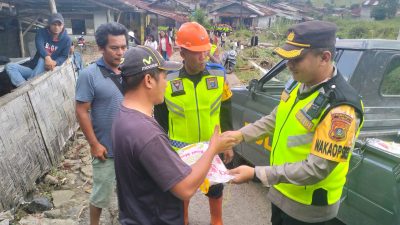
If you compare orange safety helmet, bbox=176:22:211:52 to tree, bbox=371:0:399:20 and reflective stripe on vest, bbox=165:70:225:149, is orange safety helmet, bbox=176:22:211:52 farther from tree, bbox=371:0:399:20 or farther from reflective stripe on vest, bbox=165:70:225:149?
tree, bbox=371:0:399:20

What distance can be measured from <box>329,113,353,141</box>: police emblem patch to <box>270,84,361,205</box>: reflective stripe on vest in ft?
0.35

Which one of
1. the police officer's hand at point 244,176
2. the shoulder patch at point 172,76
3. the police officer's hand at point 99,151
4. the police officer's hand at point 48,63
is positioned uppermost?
the shoulder patch at point 172,76

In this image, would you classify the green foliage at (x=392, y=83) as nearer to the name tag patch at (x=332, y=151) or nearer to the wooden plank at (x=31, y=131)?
the name tag patch at (x=332, y=151)

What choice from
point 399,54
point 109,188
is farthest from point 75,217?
point 399,54

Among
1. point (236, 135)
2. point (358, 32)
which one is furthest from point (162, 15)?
point (236, 135)

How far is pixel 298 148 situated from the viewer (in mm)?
1926

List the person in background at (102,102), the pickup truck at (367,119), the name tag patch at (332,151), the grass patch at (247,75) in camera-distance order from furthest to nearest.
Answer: the grass patch at (247,75) → the person in background at (102,102) → the pickup truck at (367,119) → the name tag patch at (332,151)

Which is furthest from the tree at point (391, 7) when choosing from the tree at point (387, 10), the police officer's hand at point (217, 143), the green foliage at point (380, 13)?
the police officer's hand at point (217, 143)

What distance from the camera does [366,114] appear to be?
10.2 ft

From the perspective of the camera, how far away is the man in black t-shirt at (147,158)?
148 cm

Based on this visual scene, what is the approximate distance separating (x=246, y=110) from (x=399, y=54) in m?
1.76

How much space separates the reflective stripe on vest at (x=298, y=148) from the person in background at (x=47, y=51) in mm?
4546

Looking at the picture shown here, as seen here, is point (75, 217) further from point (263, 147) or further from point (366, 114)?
point (366, 114)

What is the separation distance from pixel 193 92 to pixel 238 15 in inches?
1688
